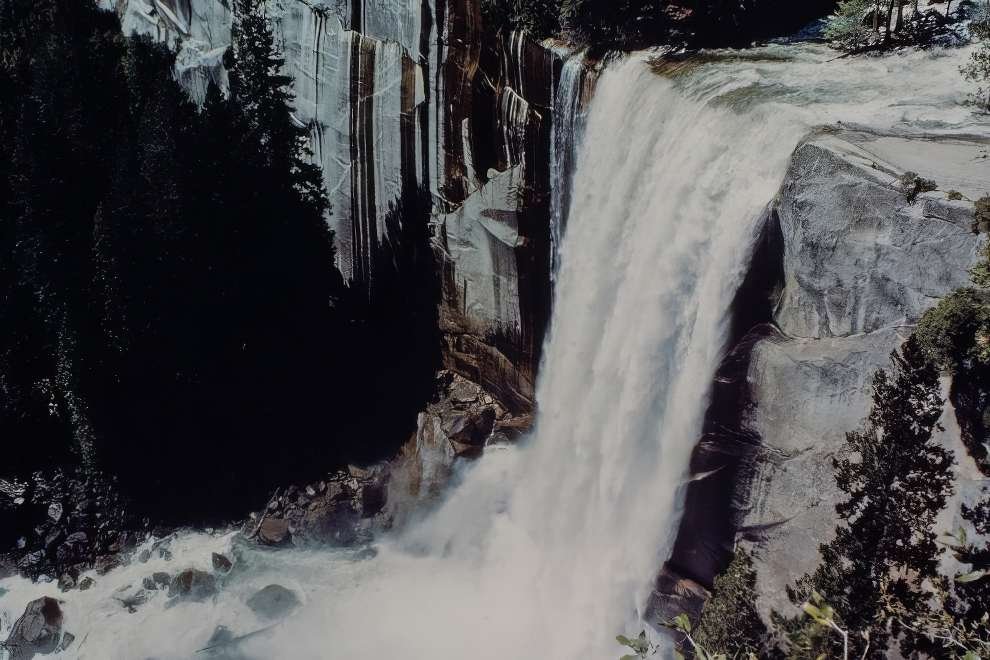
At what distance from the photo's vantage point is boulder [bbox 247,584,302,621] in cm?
1962

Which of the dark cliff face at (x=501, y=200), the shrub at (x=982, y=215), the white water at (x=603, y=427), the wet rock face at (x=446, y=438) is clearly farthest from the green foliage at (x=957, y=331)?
the wet rock face at (x=446, y=438)

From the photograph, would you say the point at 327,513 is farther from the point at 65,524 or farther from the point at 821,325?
the point at 821,325

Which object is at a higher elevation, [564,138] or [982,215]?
[564,138]

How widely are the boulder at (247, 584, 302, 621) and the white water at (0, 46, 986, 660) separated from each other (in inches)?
11.2

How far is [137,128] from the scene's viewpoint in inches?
863

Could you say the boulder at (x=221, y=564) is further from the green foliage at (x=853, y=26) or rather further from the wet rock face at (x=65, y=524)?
the green foliage at (x=853, y=26)

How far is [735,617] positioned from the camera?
533 inches

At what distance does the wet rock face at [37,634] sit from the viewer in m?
19.3

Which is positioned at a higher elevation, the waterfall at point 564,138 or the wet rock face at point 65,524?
the waterfall at point 564,138

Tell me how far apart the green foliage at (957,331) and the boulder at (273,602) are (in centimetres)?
1485

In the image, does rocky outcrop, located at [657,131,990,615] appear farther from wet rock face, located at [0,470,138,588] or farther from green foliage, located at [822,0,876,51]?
wet rock face, located at [0,470,138,588]

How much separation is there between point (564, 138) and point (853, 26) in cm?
614

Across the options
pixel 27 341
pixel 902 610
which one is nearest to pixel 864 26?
pixel 902 610

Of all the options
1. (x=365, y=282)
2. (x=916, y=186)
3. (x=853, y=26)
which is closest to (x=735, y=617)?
(x=916, y=186)
